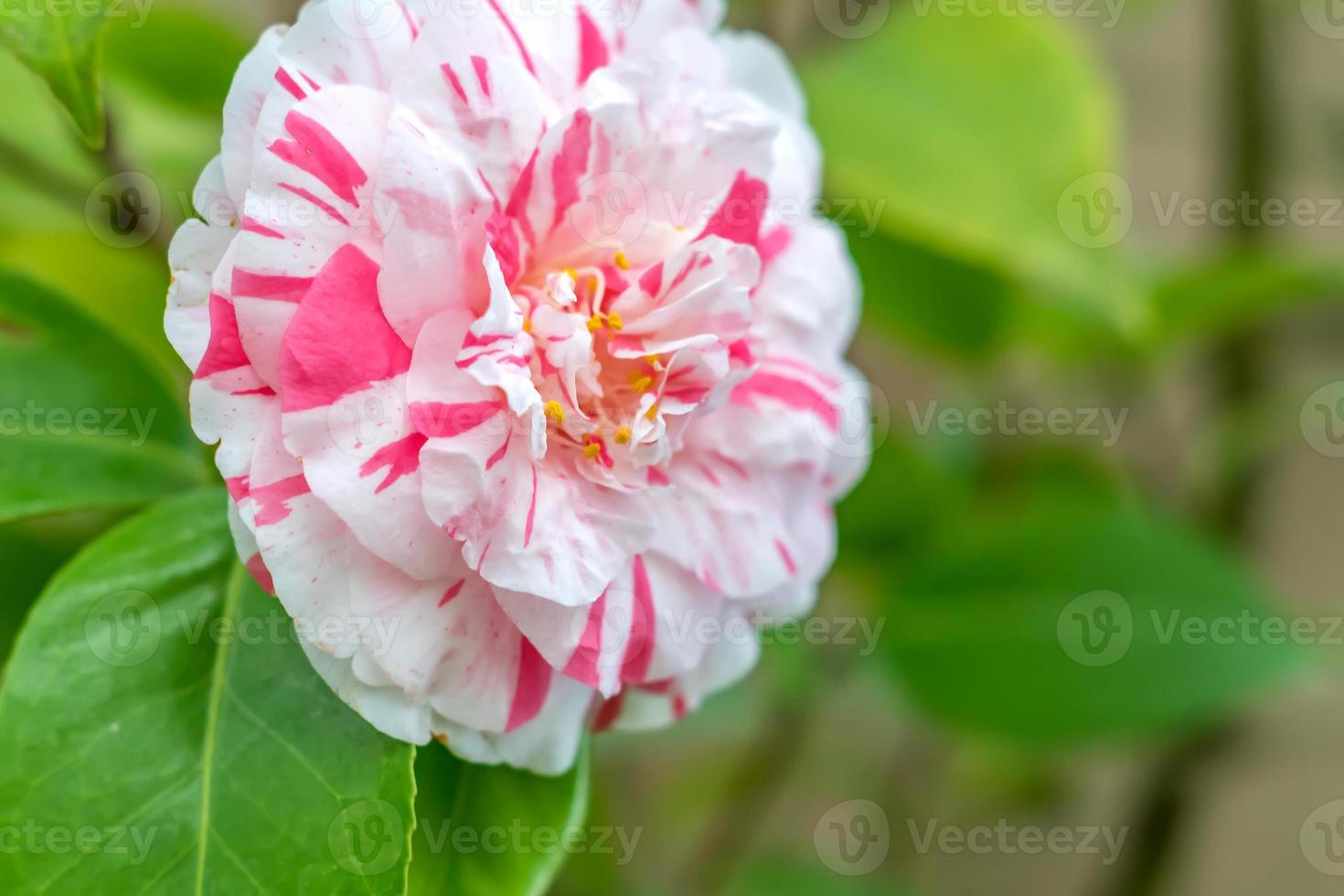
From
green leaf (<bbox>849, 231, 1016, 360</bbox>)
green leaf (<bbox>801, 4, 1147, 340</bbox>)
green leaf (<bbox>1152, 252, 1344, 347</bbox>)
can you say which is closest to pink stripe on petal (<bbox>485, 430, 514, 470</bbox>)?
green leaf (<bbox>801, 4, 1147, 340</bbox>)

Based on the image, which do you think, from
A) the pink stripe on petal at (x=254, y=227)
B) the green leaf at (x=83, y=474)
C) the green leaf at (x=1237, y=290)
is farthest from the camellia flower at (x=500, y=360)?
the green leaf at (x=1237, y=290)

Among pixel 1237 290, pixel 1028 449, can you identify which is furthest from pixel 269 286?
pixel 1028 449

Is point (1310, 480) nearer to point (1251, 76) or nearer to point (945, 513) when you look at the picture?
point (1251, 76)

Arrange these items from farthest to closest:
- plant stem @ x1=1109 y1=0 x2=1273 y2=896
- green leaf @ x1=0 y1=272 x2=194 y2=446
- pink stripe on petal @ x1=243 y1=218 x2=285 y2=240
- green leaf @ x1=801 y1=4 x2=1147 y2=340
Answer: plant stem @ x1=1109 y1=0 x2=1273 y2=896 < green leaf @ x1=801 y1=4 x2=1147 y2=340 < green leaf @ x1=0 y1=272 x2=194 y2=446 < pink stripe on petal @ x1=243 y1=218 x2=285 y2=240

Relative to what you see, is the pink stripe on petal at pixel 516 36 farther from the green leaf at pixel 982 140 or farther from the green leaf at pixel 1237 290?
the green leaf at pixel 1237 290

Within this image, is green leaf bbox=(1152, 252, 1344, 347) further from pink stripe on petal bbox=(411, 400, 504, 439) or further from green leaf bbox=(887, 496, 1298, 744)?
pink stripe on petal bbox=(411, 400, 504, 439)

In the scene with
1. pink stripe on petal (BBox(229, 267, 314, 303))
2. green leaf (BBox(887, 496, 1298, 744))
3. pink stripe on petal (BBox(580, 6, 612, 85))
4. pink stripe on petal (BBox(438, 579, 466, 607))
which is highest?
pink stripe on petal (BBox(580, 6, 612, 85))
